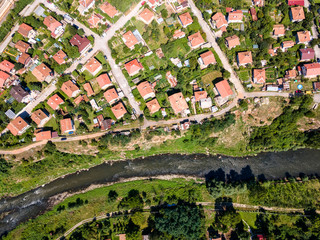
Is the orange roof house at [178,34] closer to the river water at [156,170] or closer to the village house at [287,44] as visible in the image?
the village house at [287,44]

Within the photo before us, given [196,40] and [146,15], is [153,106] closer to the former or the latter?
[196,40]

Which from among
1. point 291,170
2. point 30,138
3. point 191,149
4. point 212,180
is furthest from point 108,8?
point 291,170

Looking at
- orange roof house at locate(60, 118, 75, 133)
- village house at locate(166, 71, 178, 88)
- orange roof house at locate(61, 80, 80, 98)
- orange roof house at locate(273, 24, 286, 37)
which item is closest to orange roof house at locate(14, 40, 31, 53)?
orange roof house at locate(61, 80, 80, 98)

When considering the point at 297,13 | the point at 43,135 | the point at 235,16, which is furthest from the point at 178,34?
the point at 43,135

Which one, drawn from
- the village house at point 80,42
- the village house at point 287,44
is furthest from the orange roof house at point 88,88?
the village house at point 287,44

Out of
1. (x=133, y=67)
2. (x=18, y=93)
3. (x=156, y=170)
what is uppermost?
(x=133, y=67)

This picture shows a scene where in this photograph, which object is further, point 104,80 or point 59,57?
point 59,57
